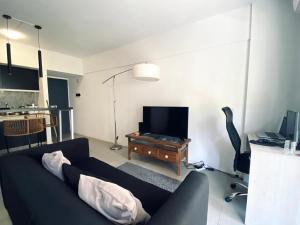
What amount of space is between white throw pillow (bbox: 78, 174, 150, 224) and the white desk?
1.29 metres

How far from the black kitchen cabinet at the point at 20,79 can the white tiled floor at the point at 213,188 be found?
251 centimetres

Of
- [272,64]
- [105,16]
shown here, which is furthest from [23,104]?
[272,64]

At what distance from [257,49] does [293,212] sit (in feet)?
6.82

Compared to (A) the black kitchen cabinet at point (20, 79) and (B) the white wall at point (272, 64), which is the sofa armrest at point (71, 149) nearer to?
(B) the white wall at point (272, 64)

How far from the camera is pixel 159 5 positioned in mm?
2205

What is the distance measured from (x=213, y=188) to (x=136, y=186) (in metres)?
1.36

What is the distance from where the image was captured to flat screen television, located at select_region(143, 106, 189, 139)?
2674mm

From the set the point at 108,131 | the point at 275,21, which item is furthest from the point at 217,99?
the point at 108,131

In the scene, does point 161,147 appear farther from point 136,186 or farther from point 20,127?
point 20,127

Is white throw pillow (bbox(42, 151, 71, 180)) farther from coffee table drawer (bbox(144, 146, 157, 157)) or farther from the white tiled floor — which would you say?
coffee table drawer (bbox(144, 146, 157, 157))

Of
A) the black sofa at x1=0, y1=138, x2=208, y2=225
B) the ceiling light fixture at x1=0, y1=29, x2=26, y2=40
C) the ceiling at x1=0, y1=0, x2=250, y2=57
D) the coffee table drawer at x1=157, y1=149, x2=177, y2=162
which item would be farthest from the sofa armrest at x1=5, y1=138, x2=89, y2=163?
the ceiling light fixture at x1=0, y1=29, x2=26, y2=40

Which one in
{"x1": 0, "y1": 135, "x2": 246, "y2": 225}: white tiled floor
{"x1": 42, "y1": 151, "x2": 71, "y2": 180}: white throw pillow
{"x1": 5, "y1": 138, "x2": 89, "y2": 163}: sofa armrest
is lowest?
{"x1": 0, "y1": 135, "x2": 246, "y2": 225}: white tiled floor

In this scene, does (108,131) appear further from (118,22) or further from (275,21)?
(275,21)

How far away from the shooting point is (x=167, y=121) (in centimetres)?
286
